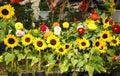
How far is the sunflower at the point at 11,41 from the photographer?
208 inches

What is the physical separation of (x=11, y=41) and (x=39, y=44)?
354 millimetres

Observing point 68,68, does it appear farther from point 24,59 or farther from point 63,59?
point 24,59

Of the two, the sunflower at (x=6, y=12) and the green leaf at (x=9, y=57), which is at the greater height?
the sunflower at (x=6, y=12)

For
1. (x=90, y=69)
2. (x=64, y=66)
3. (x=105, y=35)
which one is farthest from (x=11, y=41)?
(x=105, y=35)

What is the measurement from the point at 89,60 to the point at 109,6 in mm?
1826

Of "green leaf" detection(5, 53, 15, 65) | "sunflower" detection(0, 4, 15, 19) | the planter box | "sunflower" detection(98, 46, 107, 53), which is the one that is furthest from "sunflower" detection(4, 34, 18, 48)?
the planter box

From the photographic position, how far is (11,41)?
5328mm

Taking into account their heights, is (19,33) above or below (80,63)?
Answer: above

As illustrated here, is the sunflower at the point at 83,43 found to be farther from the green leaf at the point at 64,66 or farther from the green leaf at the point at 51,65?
the green leaf at the point at 51,65

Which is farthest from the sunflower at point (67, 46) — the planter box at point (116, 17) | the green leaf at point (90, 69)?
the planter box at point (116, 17)

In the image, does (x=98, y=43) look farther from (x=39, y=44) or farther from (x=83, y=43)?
(x=39, y=44)

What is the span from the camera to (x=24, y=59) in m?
5.83

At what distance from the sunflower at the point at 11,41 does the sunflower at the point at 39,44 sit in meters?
0.24

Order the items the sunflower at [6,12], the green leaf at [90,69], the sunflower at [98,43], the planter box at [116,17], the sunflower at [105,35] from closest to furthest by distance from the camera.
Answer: the green leaf at [90,69], the sunflower at [98,43], the sunflower at [105,35], the sunflower at [6,12], the planter box at [116,17]
